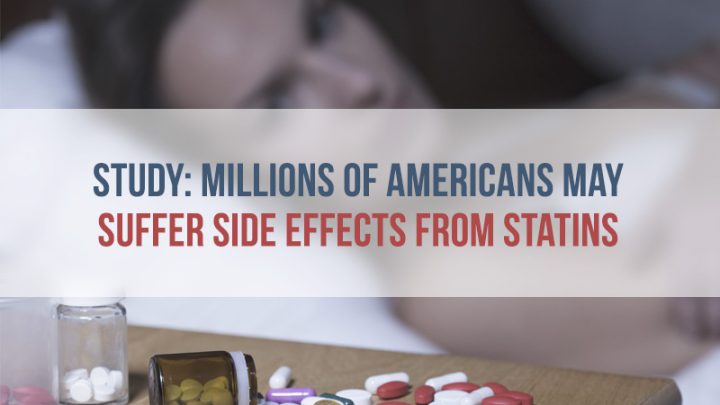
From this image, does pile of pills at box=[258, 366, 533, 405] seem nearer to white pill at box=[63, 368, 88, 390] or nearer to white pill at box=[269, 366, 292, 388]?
white pill at box=[269, 366, 292, 388]

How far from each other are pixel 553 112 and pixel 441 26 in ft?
1.13

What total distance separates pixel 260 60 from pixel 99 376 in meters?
0.84

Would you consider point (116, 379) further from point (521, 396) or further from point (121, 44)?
point (121, 44)

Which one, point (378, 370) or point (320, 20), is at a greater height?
point (320, 20)

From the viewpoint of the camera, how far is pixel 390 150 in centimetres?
148

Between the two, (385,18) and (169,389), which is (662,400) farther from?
(385,18)

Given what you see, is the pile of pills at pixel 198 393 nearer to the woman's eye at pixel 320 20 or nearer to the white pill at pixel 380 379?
the white pill at pixel 380 379

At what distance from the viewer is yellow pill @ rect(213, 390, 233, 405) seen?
0.52 meters

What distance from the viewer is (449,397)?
564mm

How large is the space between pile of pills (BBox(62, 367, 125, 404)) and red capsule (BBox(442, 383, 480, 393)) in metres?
0.20

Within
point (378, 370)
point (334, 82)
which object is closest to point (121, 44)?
point (334, 82)

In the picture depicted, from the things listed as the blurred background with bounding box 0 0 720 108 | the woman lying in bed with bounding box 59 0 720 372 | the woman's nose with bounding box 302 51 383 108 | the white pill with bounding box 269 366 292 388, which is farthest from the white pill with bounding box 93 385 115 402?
the blurred background with bounding box 0 0 720 108

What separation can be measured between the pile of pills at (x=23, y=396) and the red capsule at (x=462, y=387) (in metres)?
0.24

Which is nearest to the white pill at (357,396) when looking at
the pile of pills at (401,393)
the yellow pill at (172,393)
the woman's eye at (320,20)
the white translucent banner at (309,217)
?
the pile of pills at (401,393)
